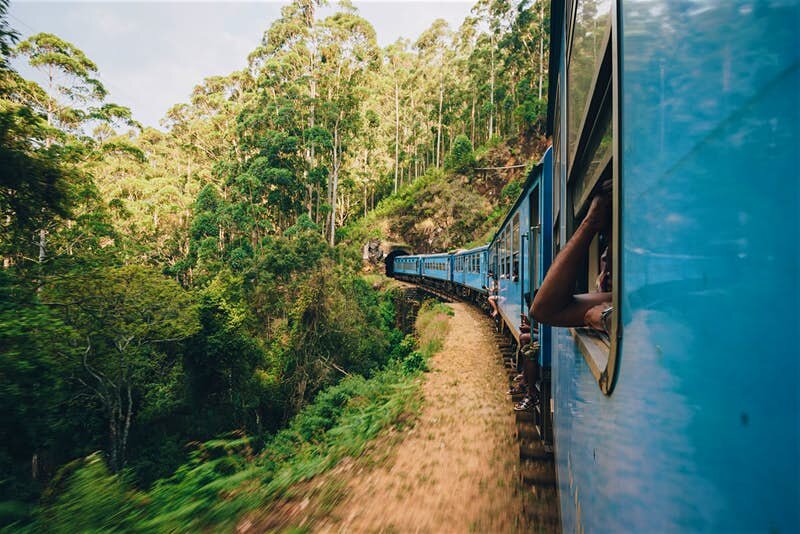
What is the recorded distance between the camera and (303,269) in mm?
22312

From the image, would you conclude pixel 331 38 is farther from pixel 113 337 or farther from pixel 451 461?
pixel 451 461

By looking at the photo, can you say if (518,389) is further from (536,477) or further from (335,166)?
(335,166)

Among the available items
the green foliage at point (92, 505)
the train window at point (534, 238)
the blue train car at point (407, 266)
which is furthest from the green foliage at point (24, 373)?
the blue train car at point (407, 266)

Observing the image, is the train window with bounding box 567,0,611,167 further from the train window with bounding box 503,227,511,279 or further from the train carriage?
the train carriage

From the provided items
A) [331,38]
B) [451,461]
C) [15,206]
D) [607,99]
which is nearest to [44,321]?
[15,206]

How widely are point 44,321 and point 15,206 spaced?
2925mm

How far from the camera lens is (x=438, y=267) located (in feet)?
76.0

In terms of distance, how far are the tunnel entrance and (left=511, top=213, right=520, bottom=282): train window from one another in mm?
Answer: 31286

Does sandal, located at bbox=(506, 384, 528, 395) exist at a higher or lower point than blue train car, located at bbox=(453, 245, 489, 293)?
lower

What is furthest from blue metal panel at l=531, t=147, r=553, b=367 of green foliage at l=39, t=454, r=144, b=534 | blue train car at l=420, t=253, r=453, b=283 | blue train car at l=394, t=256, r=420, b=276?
blue train car at l=394, t=256, r=420, b=276

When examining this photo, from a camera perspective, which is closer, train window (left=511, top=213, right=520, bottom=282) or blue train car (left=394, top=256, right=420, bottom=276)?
train window (left=511, top=213, right=520, bottom=282)

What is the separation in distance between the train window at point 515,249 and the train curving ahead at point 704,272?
18.9ft

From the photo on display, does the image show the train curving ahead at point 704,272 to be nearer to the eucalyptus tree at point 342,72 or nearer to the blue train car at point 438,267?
the blue train car at point 438,267

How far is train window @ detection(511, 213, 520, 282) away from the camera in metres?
6.62
